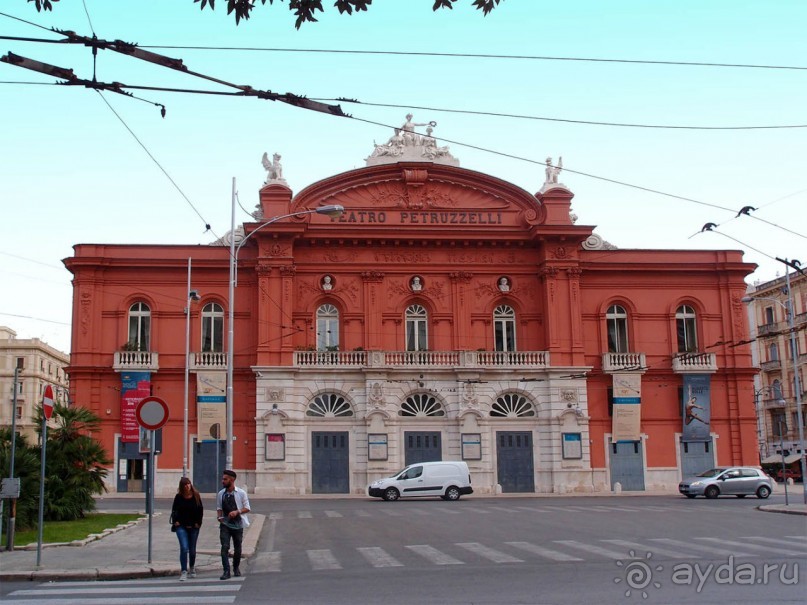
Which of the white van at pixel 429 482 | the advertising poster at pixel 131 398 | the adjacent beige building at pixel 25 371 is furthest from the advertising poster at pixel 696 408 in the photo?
the adjacent beige building at pixel 25 371

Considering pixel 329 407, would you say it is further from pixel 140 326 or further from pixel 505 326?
pixel 140 326

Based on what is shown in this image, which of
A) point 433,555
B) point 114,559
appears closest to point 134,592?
point 114,559

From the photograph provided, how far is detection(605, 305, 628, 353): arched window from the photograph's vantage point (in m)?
45.3

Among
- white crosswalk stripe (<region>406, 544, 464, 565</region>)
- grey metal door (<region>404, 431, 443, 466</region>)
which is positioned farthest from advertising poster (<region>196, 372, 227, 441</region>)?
white crosswalk stripe (<region>406, 544, 464, 565</region>)

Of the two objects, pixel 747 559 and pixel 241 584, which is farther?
pixel 747 559

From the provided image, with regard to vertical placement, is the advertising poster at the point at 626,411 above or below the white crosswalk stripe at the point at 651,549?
above

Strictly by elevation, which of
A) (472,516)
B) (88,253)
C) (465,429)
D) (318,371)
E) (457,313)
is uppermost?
(88,253)

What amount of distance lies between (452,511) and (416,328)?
668 inches

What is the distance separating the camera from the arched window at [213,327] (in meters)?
43.6

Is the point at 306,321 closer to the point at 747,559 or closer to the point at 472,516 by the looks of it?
the point at 472,516

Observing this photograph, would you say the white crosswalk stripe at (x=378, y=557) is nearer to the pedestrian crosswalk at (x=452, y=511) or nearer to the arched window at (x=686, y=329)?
the pedestrian crosswalk at (x=452, y=511)

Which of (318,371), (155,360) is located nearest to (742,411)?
(318,371)

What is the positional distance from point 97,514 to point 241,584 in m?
15.1

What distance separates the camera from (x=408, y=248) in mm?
44625
